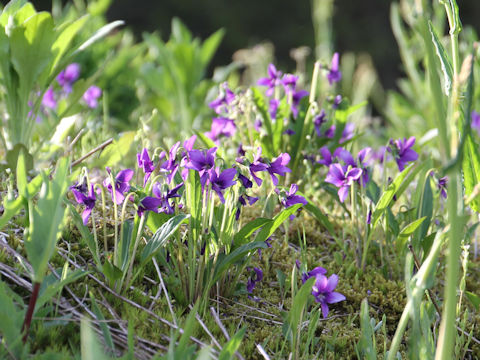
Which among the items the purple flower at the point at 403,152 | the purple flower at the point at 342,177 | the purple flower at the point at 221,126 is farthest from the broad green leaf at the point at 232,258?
the purple flower at the point at 221,126

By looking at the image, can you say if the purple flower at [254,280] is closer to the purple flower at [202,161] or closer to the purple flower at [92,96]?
the purple flower at [202,161]

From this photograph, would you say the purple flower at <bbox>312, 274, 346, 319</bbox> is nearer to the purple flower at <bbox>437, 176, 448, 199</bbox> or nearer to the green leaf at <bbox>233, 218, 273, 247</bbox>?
the green leaf at <bbox>233, 218, 273, 247</bbox>

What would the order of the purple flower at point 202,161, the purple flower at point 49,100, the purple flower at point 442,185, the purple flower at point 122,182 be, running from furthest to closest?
the purple flower at point 49,100 < the purple flower at point 442,185 < the purple flower at point 122,182 < the purple flower at point 202,161

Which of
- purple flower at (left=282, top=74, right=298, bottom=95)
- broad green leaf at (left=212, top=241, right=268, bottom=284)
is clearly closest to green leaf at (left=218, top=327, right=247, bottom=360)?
broad green leaf at (left=212, top=241, right=268, bottom=284)

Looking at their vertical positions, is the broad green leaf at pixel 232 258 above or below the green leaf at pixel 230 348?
above

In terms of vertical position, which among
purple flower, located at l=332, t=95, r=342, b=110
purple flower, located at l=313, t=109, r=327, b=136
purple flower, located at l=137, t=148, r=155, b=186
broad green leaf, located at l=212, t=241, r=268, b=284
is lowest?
broad green leaf, located at l=212, t=241, r=268, b=284

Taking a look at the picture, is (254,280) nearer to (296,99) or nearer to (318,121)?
(318,121)

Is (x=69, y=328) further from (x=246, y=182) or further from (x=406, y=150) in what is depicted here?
(x=406, y=150)
